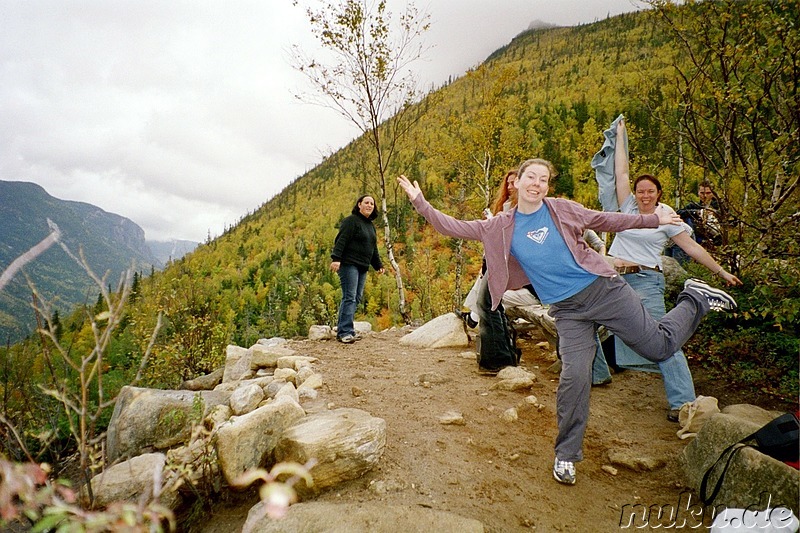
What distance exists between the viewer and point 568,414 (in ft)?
8.41

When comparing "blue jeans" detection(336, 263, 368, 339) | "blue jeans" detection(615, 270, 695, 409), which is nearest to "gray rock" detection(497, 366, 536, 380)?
"blue jeans" detection(615, 270, 695, 409)

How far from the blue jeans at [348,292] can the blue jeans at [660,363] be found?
3.62m

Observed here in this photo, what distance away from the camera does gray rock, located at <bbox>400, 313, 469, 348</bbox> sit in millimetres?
→ 5801

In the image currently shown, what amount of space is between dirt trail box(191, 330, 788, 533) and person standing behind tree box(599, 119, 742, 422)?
346mm

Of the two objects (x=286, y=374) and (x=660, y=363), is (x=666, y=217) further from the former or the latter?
(x=286, y=374)

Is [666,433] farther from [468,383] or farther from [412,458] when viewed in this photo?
[412,458]

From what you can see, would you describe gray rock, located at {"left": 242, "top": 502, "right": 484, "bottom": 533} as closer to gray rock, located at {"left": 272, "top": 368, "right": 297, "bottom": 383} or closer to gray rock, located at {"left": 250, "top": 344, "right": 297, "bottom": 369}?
gray rock, located at {"left": 272, "top": 368, "right": 297, "bottom": 383}

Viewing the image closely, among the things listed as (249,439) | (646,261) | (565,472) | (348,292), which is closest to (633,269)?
(646,261)

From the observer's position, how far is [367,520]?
2.03 metres

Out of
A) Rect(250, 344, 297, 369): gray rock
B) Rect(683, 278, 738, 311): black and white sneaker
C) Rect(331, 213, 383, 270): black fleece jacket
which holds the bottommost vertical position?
Rect(250, 344, 297, 369): gray rock

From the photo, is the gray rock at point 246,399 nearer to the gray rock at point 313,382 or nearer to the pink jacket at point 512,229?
the gray rock at point 313,382

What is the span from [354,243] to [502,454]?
3879mm

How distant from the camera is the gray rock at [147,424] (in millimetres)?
3709

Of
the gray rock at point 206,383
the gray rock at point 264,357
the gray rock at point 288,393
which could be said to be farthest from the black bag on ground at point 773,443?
the gray rock at point 206,383
